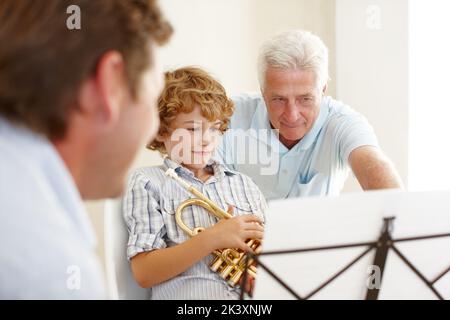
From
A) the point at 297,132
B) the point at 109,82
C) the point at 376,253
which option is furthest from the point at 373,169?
the point at 109,82

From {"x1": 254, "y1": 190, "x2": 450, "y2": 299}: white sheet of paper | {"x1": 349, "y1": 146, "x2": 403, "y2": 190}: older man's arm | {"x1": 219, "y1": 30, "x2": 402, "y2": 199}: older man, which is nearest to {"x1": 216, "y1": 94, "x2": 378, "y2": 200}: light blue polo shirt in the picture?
{"x1": 219, "y1": 30, "x2": 402, "y2": 199}: older man

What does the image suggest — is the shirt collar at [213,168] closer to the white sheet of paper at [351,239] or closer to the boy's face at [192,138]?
the boy's face at [192,138]

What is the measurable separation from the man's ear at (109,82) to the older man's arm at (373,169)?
33.5 inches

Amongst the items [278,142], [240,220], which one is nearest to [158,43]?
[240,220]

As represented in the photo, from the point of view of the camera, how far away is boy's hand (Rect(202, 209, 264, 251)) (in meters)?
1.25

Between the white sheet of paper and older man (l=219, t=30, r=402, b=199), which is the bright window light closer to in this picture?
older man (l=219, t=30, r=402, b=199)

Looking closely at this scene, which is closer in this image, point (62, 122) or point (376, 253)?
point (62, 122)

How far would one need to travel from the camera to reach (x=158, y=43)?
2.41 ft

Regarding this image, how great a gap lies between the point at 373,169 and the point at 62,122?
94cm

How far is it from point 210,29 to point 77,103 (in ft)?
5.20

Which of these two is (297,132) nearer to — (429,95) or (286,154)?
(286,154)

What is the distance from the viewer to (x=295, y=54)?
1.55 metres

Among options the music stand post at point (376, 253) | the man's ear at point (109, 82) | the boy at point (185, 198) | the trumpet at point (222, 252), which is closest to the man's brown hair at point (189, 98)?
the boy at point (185, 198)
